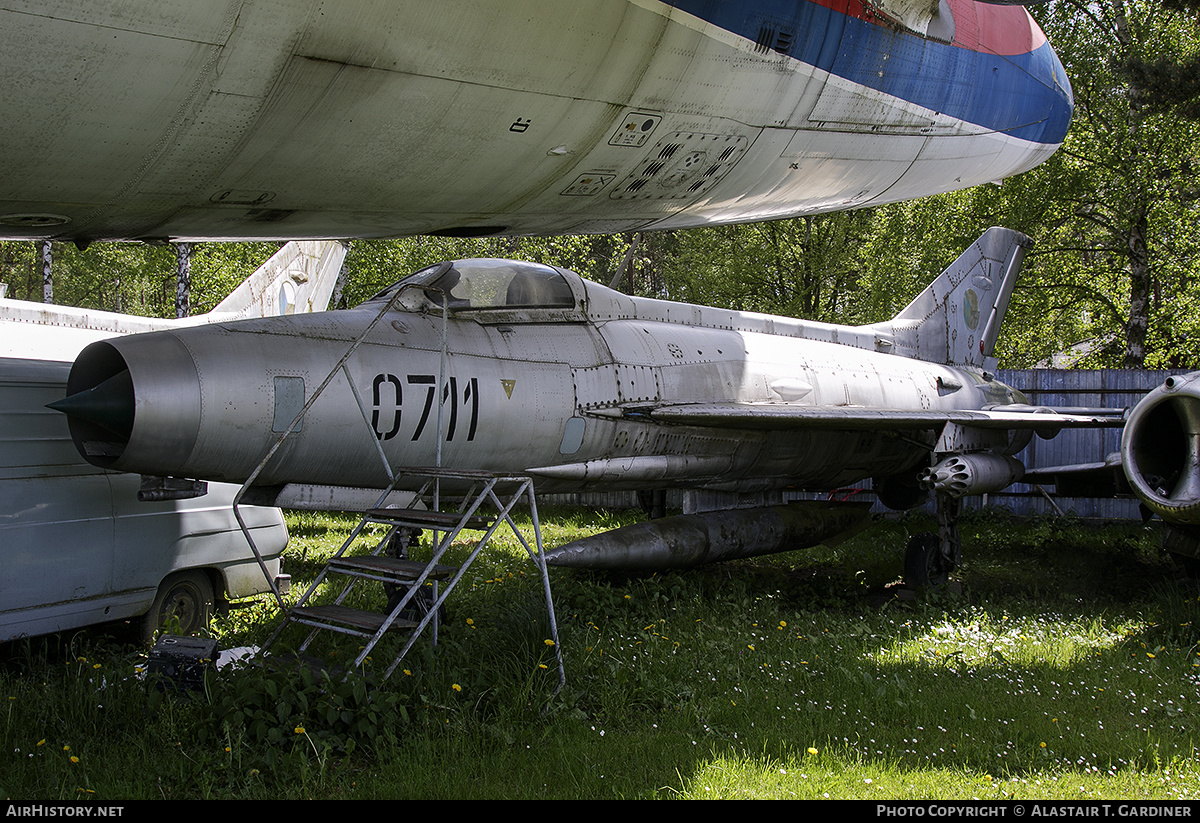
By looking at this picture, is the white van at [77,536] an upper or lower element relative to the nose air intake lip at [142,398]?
lower

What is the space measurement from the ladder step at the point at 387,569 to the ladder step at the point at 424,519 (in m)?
0.25

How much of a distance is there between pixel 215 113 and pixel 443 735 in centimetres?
324

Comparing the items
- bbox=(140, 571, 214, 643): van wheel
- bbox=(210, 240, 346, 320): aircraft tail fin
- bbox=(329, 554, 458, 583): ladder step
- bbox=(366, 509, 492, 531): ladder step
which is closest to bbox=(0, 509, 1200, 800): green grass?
bbox=(140, 571, 214, 643): van wheel

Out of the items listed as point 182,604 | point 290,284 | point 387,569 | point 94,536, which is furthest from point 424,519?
point 290,284

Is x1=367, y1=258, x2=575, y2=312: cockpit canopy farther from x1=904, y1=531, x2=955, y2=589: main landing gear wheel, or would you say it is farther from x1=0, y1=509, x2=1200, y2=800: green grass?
x1=904, y1=531, x2=955, y2=589: main landing gear wheel

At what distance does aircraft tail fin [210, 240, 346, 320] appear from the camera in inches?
499

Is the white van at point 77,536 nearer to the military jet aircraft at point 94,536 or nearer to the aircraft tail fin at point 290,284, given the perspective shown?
the military jet aircraft at point 94,536

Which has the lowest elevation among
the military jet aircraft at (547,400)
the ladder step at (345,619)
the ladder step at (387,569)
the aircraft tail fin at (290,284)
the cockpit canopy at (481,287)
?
the ladder step at (345,619)

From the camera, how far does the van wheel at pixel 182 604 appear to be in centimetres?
661

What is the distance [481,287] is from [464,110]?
2832 millimetres

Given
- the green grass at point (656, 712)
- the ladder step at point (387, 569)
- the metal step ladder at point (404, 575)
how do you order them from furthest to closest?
the ladder step at point (387, 569) → the metal step ladder at point (404, 575) → the green grass at point (656, 712)


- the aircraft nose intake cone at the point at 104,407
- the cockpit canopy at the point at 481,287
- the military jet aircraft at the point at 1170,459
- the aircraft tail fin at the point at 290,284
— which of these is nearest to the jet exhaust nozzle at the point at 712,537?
the cockpit canopy at the point at 481,287

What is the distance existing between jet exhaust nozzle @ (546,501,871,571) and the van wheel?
9.25ft

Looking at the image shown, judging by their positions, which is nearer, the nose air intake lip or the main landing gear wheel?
the nose air intake lip
